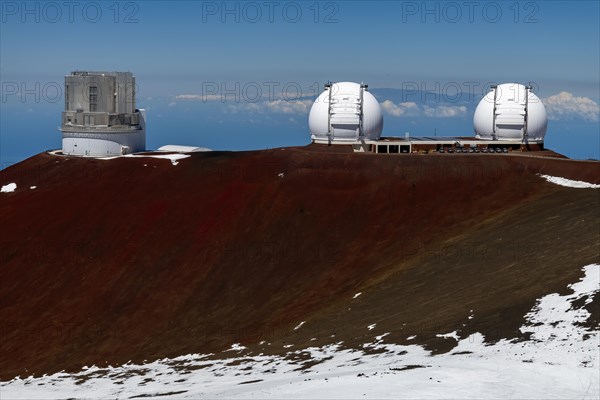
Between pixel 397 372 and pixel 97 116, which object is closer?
pixel 397 372

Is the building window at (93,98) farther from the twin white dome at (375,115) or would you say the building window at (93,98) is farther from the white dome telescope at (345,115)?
the white dome telescope at (345,115)

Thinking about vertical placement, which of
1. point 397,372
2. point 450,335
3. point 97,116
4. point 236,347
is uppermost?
point 97,116

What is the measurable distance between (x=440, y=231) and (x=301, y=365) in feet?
67.9

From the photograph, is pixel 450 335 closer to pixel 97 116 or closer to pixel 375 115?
pixel 375 115

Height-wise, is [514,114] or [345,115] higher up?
[514,114]

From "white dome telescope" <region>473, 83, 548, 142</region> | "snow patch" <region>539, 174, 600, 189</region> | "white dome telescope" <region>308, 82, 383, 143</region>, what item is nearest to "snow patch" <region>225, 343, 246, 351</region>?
"snow patch" <region>539, 174, 600, 189</region>

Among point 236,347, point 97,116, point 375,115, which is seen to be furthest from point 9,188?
point 236,347

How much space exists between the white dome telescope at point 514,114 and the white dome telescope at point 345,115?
10.5 m

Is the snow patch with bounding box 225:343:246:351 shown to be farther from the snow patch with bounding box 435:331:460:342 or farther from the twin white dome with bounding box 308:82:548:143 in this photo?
the twin white dome with bounding box 308:82:548:143

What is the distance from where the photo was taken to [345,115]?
6475cm

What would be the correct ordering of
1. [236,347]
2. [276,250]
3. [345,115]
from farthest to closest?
[345,115] → [276,250] → [236,347]

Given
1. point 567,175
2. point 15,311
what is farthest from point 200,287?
point 567,175

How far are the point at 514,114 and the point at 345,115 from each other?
50.1 ft

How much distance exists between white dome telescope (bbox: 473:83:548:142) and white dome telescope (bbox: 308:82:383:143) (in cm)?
1050
